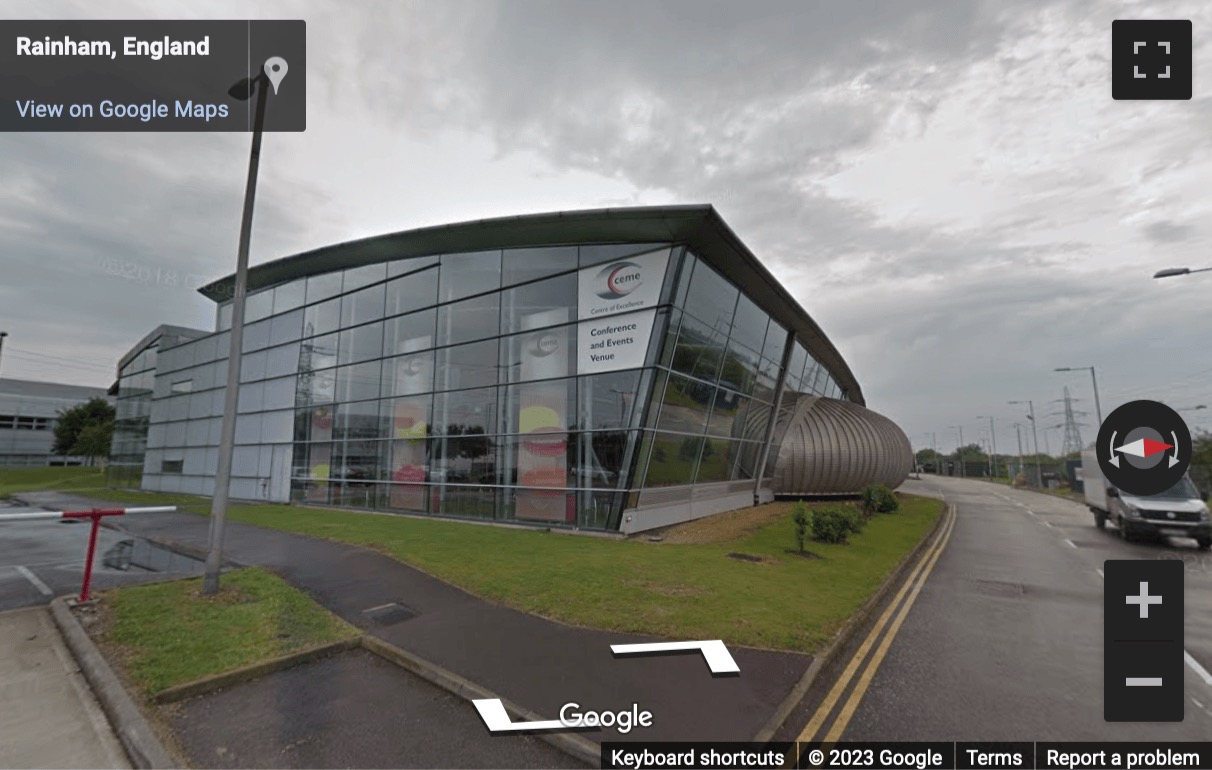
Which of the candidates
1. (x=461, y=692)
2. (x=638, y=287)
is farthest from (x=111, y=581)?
(x=638, y=287)

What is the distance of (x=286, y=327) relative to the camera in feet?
84.8

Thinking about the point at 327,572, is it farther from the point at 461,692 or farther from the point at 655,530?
the point at 655,530

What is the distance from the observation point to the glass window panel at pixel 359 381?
21659 mm

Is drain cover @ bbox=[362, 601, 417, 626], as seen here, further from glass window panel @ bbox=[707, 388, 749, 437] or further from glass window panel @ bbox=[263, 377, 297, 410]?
glass window panel @ bbox=[263, 377, 297, 410]

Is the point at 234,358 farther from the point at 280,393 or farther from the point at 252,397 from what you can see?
the point at 252,397

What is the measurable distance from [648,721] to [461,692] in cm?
183

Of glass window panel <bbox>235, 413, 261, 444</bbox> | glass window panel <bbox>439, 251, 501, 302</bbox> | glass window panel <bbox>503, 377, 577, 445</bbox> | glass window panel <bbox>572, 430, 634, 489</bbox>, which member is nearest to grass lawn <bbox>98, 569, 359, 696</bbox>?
→ glass window panel <bbox>572, 430, 634, 489</bbox>

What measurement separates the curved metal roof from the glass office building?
8cm

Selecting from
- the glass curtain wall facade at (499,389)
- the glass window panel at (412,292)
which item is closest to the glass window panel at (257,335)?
the glass curtain wall facade at (499,389)

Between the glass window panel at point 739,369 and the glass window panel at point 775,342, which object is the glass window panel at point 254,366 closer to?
the glass window panel at point 739,369

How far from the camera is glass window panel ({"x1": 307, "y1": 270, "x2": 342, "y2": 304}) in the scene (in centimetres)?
2398

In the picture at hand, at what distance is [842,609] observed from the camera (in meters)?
7.47

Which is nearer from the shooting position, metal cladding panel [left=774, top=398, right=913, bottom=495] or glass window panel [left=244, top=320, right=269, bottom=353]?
metal cladding panel [left=774, top=398, right=913, bottom=495]

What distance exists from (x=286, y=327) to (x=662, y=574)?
24.7 meters
